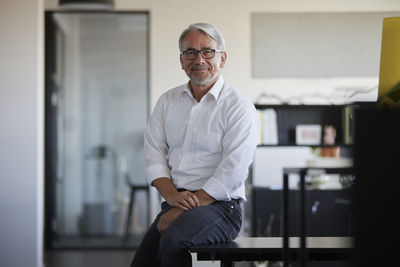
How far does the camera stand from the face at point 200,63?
2.53m

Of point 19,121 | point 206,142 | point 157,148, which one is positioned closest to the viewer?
point 206,142

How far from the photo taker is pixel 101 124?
706cm

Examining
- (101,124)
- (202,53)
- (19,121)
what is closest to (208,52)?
(202,53)

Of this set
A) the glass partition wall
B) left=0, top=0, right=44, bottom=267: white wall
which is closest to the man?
left=0, top=0, right=44, bottom=267: white wall

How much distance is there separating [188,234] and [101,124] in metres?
4.97

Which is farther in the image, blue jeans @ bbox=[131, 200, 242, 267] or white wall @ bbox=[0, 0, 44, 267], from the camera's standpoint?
white wall @ bbox=[0, 0, 44, 267]

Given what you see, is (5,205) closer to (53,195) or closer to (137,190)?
(53,195)

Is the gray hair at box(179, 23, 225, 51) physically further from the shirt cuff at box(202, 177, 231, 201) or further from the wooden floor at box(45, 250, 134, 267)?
the wooden floor at box(45, 250, 134, 267)

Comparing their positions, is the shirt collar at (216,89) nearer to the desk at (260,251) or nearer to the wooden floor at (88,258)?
the desk at (260,251)

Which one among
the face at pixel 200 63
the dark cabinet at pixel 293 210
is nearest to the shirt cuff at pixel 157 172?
the face at pixel 200 63

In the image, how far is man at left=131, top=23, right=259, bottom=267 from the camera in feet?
7.61

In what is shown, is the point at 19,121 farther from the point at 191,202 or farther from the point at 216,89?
the point at 191,202

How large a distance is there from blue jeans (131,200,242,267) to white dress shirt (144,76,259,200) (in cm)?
7

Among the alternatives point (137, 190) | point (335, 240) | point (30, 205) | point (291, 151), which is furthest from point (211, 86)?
point (137, 190)
